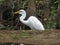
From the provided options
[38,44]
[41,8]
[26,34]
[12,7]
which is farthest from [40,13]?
[38,44]

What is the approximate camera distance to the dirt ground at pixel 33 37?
37.4 ft

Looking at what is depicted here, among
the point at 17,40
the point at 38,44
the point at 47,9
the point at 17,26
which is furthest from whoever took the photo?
the point at 47,9

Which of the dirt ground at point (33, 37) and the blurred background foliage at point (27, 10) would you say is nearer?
the dirt ground at point (33, 37)

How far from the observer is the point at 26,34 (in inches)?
482

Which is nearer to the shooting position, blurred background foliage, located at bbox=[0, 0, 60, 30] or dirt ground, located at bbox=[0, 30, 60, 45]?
dirt ground, located at bbox=[0, 30, 60, 45]

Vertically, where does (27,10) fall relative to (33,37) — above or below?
above

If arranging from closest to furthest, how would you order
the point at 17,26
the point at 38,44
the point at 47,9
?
the point at 38,44 → the point at 17,26 → the point at 47,9

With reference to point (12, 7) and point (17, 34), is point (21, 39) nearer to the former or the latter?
point (17, 34)

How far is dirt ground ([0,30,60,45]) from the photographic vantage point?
37.4ft

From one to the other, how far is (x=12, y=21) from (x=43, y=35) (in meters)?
6.50

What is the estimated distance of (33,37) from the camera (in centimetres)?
1188

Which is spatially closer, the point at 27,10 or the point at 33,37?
the point at 33,37

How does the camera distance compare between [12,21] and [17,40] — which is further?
[12,21]

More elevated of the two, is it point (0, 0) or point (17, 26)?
point (0, 0)
